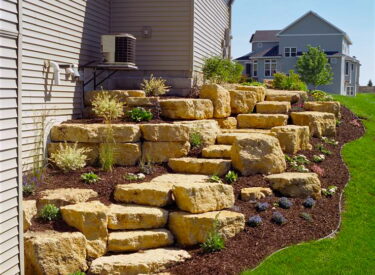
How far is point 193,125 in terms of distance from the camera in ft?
29.1

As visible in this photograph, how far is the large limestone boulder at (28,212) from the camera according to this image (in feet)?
18.6

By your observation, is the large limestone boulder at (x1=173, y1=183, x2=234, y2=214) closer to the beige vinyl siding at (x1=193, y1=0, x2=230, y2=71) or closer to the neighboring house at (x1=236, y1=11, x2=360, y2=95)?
the beige vinyl siding at (x1=193, y1=0, x2=230, y2=71)

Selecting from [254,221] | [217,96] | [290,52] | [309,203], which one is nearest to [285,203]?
[309,203]

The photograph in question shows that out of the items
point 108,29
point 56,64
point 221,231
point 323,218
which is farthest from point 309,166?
point 108,29

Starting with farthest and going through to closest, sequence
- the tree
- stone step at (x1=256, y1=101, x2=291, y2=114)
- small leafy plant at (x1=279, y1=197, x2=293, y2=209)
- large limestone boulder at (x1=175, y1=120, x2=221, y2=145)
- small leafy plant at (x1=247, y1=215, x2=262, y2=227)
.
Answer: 1. the tree
2. stone step at (x1=256, y1=101, x2=291, y2=114)
3. large limestone boulder at (x1=175, y1=120, x2=221, y2=145)
4. small leafy plant at (x1=279, y1=197, x2=293, y2=209)
5. small leafy plant at (x1=247, y1=215, x2=262, y2=227)

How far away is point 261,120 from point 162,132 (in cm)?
311

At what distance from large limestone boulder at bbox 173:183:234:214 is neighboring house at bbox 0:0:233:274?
219 centimetres

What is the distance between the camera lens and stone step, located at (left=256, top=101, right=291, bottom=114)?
11047 mm

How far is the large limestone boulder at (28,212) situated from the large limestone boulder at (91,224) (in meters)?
0.40

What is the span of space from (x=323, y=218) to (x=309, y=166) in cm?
197

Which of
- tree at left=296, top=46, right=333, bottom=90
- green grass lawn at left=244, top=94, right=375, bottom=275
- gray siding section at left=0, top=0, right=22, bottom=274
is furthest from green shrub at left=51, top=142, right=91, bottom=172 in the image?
tree at left=296, top=46, right=333, bottom=90

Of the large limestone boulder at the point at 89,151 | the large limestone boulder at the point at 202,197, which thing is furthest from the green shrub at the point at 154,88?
the large limestone boulder at the point at 202,197

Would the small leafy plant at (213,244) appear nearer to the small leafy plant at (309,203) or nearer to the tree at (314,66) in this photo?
the small leafy plant at (309,203)

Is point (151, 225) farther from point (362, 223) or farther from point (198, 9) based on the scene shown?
point (198, 9)
